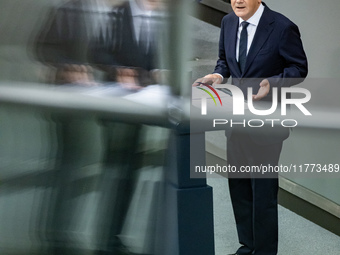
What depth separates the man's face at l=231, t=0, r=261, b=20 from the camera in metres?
1.12

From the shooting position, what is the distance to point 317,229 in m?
1.60

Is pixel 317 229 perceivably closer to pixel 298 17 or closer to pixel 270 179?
pixel 270 179

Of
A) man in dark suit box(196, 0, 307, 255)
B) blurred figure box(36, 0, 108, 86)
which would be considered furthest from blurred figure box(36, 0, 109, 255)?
man in dark suit box(196, 0, 307, 255)

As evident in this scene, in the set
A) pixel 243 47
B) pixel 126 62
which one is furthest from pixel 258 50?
pixel 126 62

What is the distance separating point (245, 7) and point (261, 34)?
0.18ft

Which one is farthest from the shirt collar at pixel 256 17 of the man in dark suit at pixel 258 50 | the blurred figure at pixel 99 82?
the blurred figure at pixel 99 82

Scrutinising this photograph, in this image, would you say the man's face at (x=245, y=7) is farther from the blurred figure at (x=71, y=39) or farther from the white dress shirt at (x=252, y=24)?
the blurred figure at (x=71, y=39)

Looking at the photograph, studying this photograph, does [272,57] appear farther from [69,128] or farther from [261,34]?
[69,128]

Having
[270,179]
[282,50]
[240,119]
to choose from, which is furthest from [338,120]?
[270,179]

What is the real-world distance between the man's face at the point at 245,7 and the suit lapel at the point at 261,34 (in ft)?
0.07

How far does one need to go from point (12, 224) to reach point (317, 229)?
131 centimetres

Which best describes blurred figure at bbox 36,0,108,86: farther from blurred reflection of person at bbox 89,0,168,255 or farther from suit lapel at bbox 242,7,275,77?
suit lapel at bbox 242,7,275,77

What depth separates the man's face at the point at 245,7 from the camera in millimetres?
1119

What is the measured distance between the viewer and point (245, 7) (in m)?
1.13
